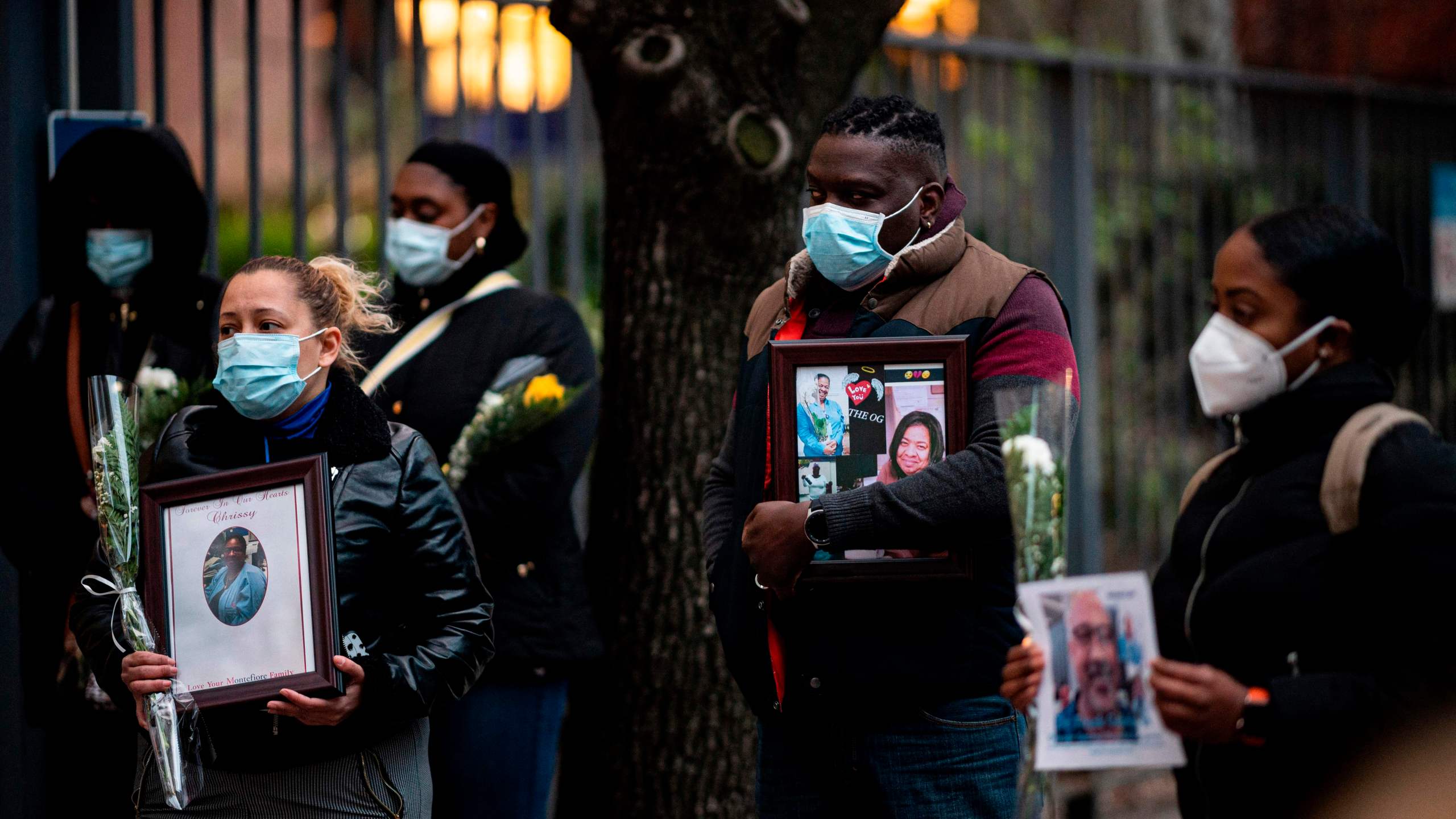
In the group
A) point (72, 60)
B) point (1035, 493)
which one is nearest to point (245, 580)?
point (1035, 493)

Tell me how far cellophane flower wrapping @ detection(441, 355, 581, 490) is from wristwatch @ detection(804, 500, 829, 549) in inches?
49.7

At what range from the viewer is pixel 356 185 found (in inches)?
531

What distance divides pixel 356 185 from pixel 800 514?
38.1 ft

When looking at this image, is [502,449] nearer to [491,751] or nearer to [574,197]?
[491,751]

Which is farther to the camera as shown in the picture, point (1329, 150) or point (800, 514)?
point (1329, 150)

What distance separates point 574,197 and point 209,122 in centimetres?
136

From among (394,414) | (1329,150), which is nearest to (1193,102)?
(1329,150)

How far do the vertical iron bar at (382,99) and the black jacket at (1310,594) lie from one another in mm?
3631

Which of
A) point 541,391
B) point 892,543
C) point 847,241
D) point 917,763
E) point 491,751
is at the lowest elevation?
point 491,751

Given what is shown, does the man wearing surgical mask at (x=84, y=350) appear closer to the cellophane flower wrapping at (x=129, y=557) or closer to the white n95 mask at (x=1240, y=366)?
the cellophane flower wrapping at (x=129, y=557)

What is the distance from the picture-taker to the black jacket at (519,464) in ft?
12.3

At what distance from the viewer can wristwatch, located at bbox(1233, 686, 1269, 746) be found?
6.99ft

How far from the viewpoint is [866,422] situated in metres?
2.76

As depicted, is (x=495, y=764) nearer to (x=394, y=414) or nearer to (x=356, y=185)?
(x=394, y=414)
